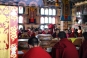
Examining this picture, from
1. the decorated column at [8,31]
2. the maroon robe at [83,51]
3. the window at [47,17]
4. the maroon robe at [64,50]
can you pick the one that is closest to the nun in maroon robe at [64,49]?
the maroon robe at [64,50]

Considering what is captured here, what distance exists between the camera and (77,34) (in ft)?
30.7

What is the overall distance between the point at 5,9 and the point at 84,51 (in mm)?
2388

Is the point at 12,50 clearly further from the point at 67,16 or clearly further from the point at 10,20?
the point at 67,16

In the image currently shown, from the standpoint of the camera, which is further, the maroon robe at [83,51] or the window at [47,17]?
the window at [47,17]

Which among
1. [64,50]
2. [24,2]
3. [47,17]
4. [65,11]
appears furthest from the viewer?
[47,17]

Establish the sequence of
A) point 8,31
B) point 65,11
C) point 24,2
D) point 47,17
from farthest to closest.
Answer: point 47,17 → point 65,11 → point 24,2 → point 8,31

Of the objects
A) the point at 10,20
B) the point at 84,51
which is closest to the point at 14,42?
the point at 10,20

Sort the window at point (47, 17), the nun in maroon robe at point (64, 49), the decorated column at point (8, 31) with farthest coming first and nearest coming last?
the window at point (47, 17) < the nun in maroon robe at point (64, 49) < the decorated column at point (8, 31)

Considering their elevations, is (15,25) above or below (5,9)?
below

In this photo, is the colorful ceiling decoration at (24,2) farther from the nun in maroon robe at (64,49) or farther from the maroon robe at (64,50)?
the maroon robe at (64,50)

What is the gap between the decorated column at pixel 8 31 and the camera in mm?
3027

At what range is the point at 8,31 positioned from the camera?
10.2 ft

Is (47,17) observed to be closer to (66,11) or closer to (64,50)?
(66,11)

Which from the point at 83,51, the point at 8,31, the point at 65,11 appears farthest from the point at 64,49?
the point at 65,11
